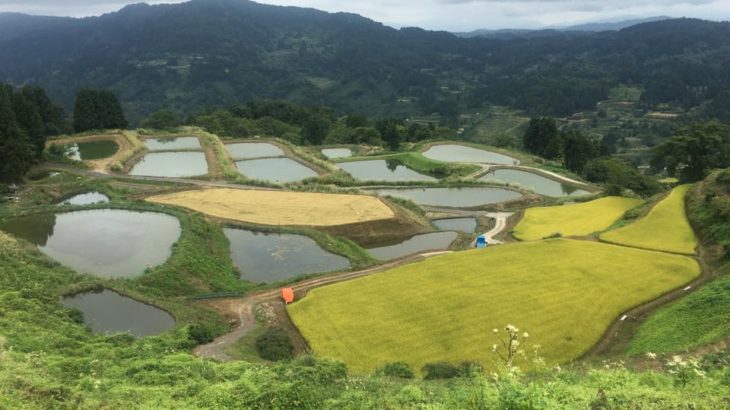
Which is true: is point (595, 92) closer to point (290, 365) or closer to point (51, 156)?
point (51, 156)

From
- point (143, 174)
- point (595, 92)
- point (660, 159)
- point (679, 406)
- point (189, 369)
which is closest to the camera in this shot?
point (679, 406)

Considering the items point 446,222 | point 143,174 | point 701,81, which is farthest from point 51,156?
point 701,81

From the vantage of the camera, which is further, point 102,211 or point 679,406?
point 102,211

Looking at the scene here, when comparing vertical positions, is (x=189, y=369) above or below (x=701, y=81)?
below

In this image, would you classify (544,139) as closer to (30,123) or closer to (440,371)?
(30,123)

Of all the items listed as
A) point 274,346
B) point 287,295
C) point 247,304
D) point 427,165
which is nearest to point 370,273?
point 287,295

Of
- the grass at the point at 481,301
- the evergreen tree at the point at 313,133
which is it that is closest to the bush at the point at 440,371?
the grass at the point at 481,301
